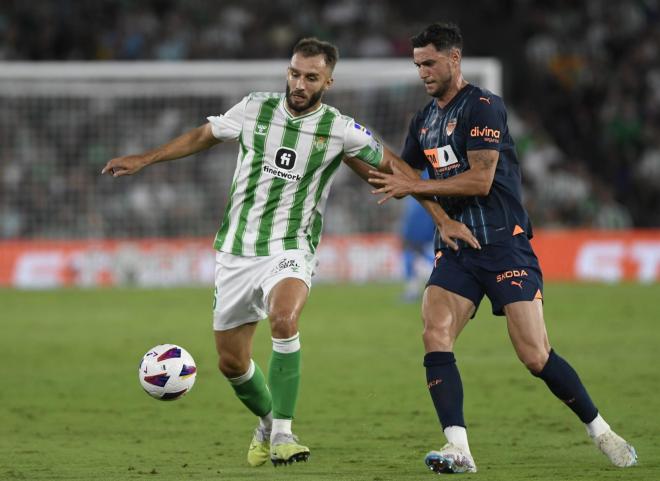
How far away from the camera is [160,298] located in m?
18.9

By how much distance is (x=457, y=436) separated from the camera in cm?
660

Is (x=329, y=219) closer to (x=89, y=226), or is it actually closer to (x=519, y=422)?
(x=89, y=226)

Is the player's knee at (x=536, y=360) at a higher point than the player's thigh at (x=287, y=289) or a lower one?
lower

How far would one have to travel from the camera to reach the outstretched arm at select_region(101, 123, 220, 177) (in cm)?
723

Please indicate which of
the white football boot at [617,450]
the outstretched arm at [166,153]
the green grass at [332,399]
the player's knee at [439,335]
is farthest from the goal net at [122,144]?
the white football boot at [617,450]

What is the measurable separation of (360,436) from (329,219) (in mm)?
13494

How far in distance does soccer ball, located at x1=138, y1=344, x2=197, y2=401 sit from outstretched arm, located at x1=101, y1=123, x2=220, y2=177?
1.12m

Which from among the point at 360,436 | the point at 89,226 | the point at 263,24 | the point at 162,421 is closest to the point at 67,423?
the point at 162,421

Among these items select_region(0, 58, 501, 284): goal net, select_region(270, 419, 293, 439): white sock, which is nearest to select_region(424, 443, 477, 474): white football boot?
select_region(270, 419, 293, 439): white sock

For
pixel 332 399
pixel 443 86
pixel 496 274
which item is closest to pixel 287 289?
pixel 496 274

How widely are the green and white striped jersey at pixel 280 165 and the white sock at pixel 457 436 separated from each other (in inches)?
56.8

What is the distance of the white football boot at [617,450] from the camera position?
671 centimetres

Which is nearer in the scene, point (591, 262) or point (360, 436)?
point (360, 436)

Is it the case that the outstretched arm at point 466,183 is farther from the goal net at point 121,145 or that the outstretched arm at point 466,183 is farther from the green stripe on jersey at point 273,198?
the goal net at point 121,145
